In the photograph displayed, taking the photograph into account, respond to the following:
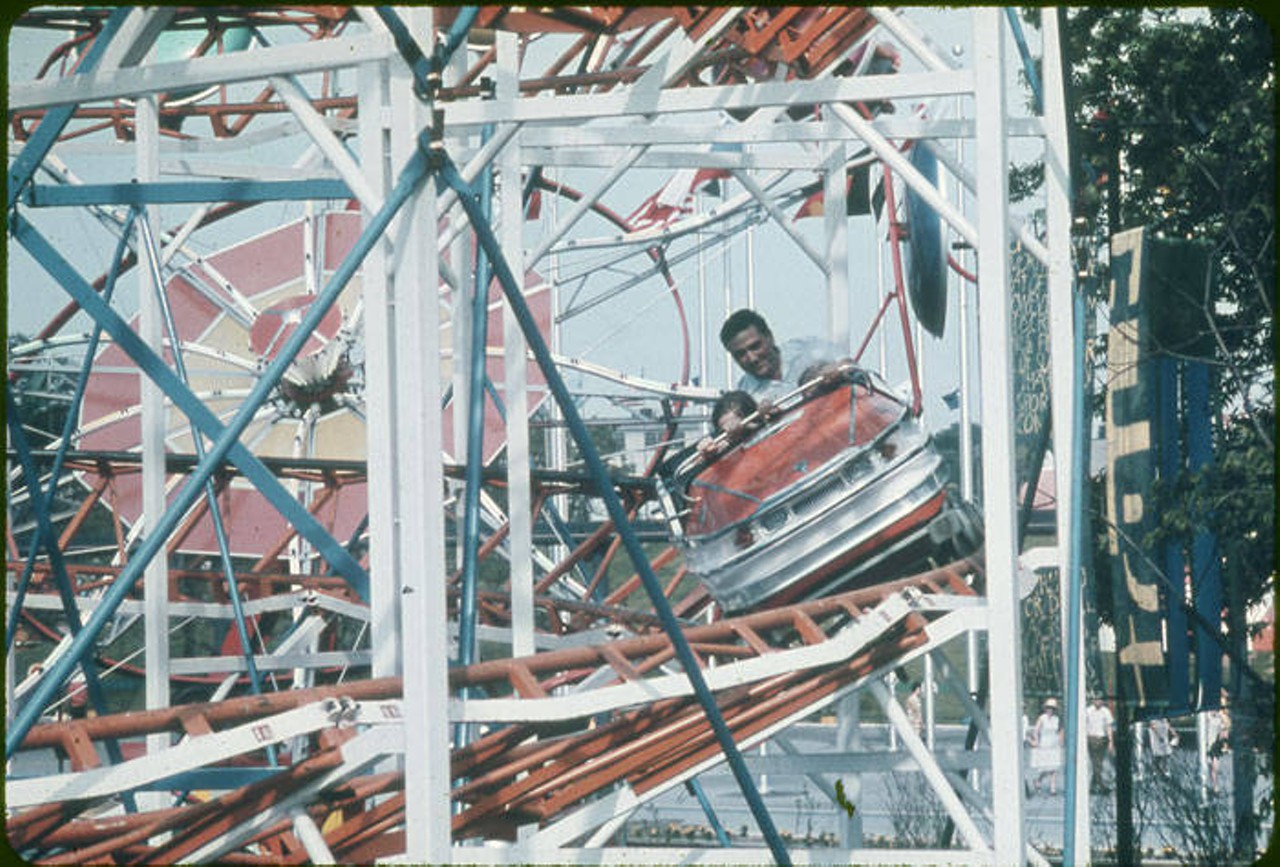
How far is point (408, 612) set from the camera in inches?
205

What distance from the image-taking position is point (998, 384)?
630cm

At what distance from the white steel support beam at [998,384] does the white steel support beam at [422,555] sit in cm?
205

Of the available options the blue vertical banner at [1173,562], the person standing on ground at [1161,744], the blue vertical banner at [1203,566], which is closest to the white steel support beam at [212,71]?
the blue vertical banner at [1173,562]

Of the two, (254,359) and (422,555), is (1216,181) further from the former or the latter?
(254,359)

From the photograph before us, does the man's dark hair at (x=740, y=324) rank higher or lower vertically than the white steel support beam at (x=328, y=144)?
lower

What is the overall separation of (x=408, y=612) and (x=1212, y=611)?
5.76 metres

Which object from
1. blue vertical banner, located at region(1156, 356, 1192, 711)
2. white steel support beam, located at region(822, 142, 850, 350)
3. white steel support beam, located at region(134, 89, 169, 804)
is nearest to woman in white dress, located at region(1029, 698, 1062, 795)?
blue vertical banner, located at region(1156, 356, 1192, 711)

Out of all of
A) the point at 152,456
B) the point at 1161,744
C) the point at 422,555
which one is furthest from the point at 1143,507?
the point at 1161,744

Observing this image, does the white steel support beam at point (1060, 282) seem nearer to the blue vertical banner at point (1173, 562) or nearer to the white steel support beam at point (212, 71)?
the blue vertical banner at point (1173, 562)

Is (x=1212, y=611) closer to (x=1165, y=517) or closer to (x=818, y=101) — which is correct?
(x=1165, y=517)

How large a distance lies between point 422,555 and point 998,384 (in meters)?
2.23

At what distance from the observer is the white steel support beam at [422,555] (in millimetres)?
5160

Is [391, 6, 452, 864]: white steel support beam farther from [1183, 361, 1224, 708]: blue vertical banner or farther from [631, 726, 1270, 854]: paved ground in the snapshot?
[1183, 361, 1224, 708]: blue vertical banner

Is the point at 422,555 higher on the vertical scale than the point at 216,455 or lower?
lower
